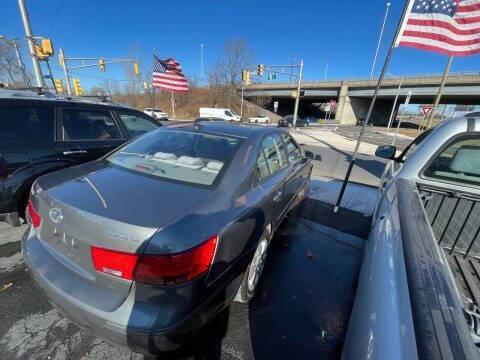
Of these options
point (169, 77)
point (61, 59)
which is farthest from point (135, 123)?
point (61, 59)

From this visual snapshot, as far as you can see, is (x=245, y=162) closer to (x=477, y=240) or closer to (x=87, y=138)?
(x=477, y=240)

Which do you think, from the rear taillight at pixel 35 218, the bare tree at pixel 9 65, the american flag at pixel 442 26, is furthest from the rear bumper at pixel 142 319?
the bare tree at pixel 9 65

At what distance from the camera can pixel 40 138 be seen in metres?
3.07

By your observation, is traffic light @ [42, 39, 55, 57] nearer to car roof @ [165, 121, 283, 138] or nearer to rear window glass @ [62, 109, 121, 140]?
rear window glass @ [62, 109, 121, 140]

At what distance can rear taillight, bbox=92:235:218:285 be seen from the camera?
1328 mm

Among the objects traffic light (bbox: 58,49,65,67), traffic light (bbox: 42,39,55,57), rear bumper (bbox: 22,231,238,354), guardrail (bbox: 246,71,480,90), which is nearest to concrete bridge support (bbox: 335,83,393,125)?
guardrail (bbox: 246,71,480,90)

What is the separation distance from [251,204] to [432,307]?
129 cm

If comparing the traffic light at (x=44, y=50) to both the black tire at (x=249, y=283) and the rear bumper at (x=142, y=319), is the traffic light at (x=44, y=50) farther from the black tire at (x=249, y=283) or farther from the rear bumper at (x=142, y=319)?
the black tire at (x=249, y=283)

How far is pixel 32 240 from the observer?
195 cm

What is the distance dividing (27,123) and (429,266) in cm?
407

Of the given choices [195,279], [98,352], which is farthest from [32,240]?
[195,279]

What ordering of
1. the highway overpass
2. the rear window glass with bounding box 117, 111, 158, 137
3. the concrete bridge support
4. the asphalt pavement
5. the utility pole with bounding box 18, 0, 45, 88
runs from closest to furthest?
the rear window glass with bounding box 117, 111, 158, 137 → the utility pole with bounding box 18, 0, 45, 88 → the asphalt pavement → the highway overpass → the concrete bridge support

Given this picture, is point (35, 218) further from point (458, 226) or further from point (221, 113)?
point (221, 113)

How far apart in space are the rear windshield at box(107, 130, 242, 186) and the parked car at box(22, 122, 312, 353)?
2 cm
